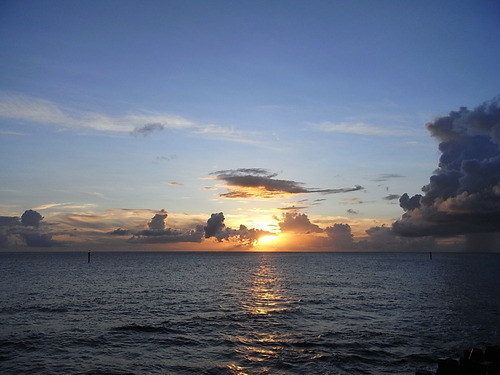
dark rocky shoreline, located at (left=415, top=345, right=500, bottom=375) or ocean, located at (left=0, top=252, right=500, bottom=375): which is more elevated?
dark rocky shoreline, located at (left=415, top=345, right=500, bottom=375)

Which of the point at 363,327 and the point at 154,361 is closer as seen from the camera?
the point at 154,361

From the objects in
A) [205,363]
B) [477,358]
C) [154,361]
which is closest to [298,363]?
[205,363]

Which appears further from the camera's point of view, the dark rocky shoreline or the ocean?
the ocean

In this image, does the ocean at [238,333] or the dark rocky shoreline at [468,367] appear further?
the ocean at [238,333]

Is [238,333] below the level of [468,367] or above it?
below

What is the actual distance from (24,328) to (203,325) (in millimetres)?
16208

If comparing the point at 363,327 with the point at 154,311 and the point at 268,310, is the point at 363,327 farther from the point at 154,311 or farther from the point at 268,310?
the point at 154,311

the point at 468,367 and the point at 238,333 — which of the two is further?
the point at 238,333

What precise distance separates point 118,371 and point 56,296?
A: 42161 mm

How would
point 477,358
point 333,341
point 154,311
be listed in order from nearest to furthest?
point 477,358 → point 333,341 → point 154,311

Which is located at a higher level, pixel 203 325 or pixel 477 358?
pixel 477 358

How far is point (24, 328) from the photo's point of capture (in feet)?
116

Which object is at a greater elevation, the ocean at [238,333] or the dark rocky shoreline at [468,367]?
the dark rocky shoreline at [468,367]

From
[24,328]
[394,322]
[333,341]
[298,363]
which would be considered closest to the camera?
[298,363]
